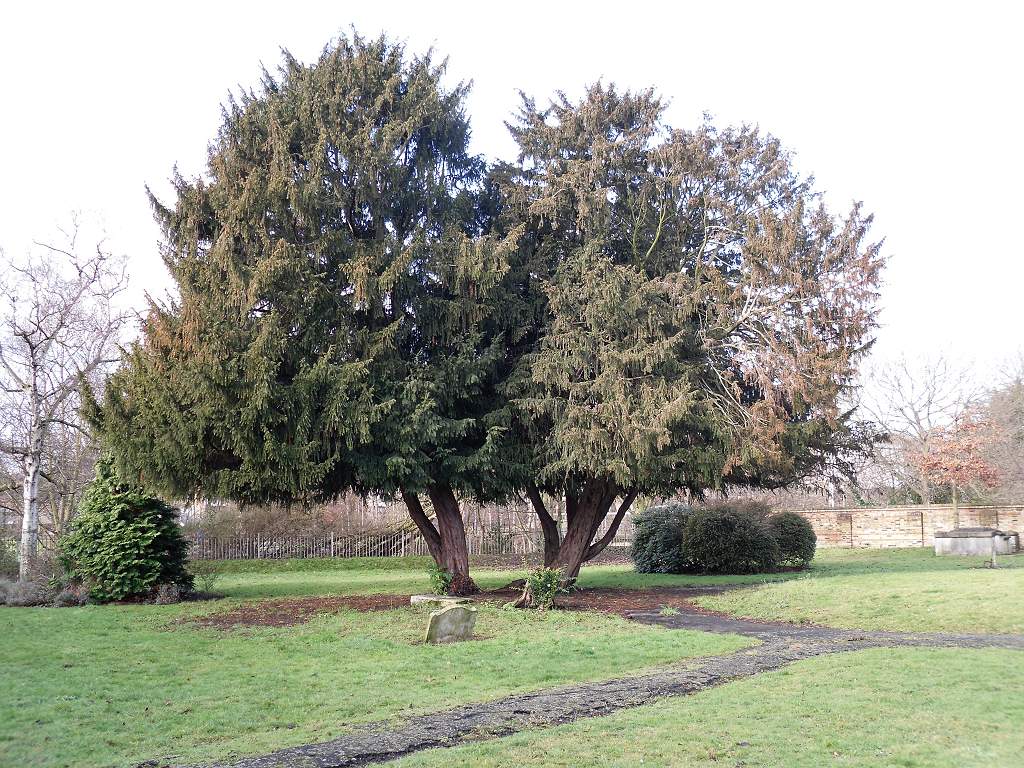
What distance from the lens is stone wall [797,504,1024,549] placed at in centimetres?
2955

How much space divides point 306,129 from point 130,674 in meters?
11.7

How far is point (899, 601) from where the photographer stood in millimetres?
14070

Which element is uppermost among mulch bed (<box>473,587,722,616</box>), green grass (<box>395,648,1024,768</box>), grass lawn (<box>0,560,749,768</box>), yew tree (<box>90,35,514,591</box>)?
yew tree (<box>90,35,514,591</box>)

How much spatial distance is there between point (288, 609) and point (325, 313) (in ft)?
20.2

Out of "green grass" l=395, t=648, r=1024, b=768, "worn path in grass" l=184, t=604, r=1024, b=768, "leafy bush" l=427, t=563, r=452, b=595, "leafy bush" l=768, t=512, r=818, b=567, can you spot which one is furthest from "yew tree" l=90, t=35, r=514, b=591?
"leafy bush" l=768, t=512, r=818, b=567

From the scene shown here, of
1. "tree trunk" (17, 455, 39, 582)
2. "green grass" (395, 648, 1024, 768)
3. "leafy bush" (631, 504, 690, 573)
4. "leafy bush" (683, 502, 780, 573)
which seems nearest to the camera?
"green grass" (395, 648, 1024, 768)

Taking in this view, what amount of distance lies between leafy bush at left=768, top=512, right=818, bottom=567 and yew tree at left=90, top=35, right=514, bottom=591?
11.7 m

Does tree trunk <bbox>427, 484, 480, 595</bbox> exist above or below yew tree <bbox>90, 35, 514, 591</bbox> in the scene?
below

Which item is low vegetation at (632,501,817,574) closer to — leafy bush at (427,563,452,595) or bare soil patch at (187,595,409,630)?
leafy bush at (427,563,452,595)

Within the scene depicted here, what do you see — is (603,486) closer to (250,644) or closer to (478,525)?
(250,644)

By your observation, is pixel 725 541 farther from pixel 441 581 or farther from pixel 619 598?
pixel 441 581

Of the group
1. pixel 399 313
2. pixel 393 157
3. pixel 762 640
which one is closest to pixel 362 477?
pixel 399 313

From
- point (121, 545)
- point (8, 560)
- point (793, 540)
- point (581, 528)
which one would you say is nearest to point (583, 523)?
point (581, 528)

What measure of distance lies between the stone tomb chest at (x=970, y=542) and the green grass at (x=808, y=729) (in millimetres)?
18922
